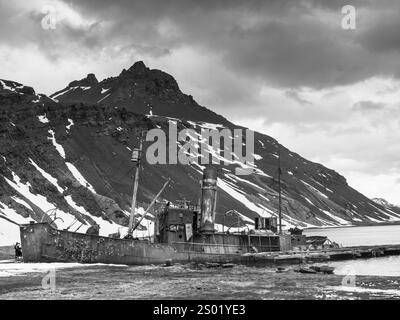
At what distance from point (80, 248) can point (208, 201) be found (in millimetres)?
12528

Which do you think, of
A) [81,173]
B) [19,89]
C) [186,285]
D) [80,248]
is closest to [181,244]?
[80,248]

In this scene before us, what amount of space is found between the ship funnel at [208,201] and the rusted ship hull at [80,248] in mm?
5376

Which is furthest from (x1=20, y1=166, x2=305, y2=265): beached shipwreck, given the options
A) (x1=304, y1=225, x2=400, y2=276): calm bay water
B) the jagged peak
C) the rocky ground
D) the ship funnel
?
the jagged peak

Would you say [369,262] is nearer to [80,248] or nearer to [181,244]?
[181,244]

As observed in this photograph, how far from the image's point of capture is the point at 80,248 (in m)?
43.3

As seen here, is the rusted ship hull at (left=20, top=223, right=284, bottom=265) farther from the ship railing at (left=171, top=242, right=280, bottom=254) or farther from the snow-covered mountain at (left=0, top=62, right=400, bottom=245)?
the snow-covered mountain at (left=0, top=62, right=400, bottom=245)

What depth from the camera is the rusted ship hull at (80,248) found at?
1681 inches

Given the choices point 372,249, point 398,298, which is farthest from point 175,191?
point 398,298

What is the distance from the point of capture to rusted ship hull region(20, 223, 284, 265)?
42.7 metres

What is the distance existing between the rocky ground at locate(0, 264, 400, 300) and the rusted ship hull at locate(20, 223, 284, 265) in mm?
4736

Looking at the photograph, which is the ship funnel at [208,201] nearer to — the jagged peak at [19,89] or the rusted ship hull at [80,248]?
the rusted ship hull at [80,248]
